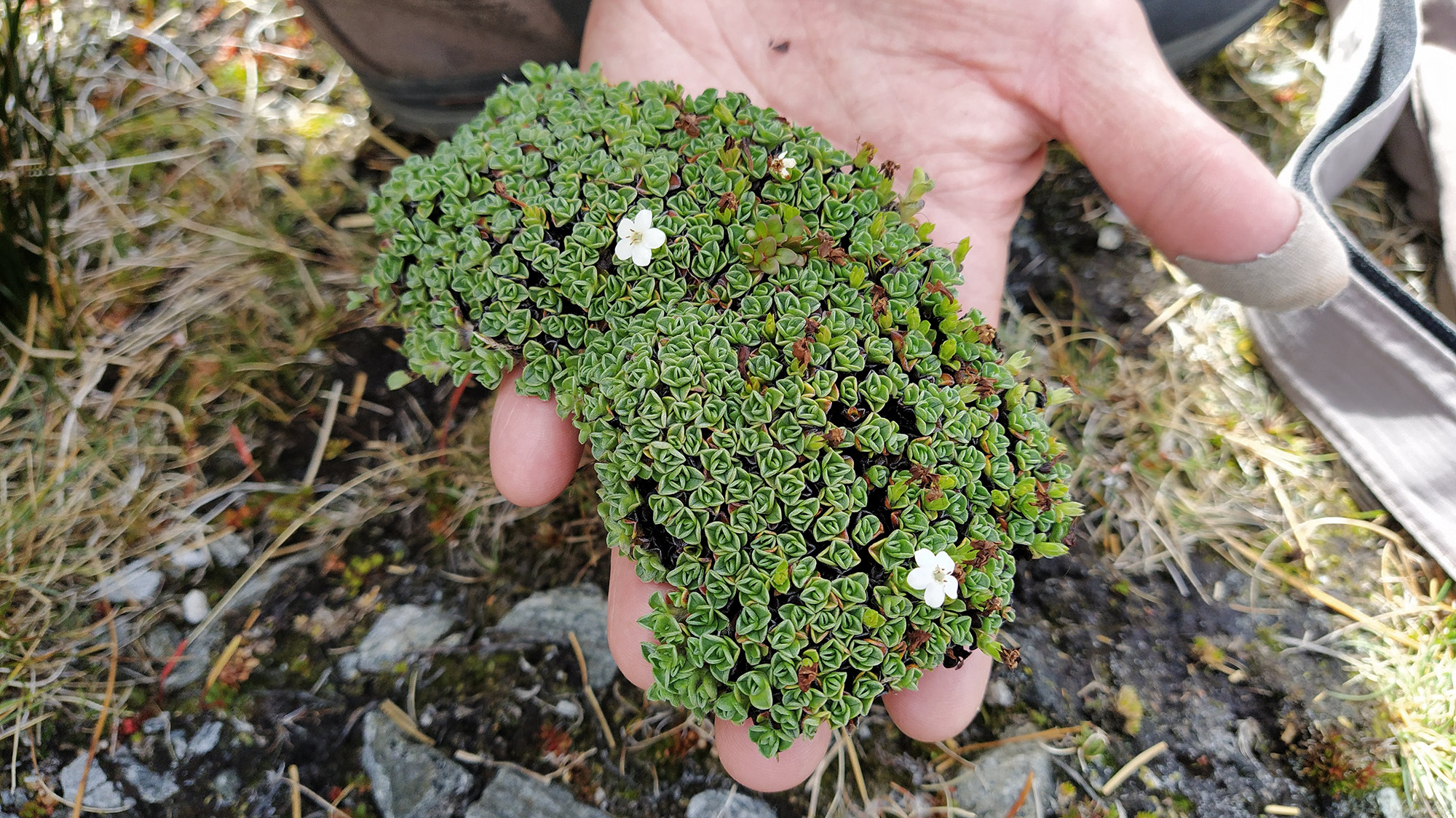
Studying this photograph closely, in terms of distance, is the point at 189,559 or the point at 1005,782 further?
the point at 189,559

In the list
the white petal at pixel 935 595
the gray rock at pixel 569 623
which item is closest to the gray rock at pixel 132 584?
the gray rock at pixel 569 623

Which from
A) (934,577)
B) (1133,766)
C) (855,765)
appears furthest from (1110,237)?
(855,765)

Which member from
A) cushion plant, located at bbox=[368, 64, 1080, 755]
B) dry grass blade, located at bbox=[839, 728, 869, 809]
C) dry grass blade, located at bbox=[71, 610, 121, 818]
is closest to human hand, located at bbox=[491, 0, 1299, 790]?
cushion plant, located at bbox=[368, 64, 1080, 755]

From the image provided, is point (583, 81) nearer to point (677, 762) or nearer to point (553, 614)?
point (553, 614)

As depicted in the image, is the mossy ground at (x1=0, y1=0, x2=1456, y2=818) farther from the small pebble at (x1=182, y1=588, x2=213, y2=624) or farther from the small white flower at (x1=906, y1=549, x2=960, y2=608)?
the small white flower at (x1=906, y1=549, x2=960, y2=608)

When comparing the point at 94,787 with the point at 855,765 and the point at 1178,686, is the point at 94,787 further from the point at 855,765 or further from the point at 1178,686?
the point at 1178,686

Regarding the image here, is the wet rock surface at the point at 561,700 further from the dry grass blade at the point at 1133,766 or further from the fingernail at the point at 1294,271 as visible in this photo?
the fingernail at the point at 1294,271
